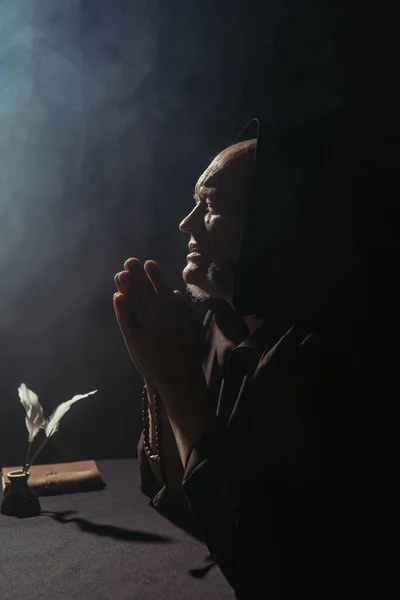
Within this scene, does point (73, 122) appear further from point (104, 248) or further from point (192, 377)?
point (192, 377)

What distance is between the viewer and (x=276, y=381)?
925 millimetres

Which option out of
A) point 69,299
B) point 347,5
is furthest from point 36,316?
point 347,5

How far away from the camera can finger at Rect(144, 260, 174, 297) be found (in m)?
1.18

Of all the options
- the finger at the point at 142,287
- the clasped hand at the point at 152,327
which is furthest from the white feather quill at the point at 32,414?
the finger at the point at 142,287

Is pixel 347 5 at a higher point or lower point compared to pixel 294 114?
higher

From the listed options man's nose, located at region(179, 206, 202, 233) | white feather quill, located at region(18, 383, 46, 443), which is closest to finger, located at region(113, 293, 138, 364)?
man's nose, located at region(179, 206, 202, 233)

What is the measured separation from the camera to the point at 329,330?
0.91m

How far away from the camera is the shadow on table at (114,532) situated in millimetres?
1200

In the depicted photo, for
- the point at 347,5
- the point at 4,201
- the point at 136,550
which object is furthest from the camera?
the point at 4,201

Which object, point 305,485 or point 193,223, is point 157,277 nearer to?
point 193,223

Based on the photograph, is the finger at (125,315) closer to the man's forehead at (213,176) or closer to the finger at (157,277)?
the finger at (157,277)

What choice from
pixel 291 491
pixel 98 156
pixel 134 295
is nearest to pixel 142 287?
pixel 134 295

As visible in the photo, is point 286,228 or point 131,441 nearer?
point 286,228

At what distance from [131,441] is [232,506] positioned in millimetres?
1330
